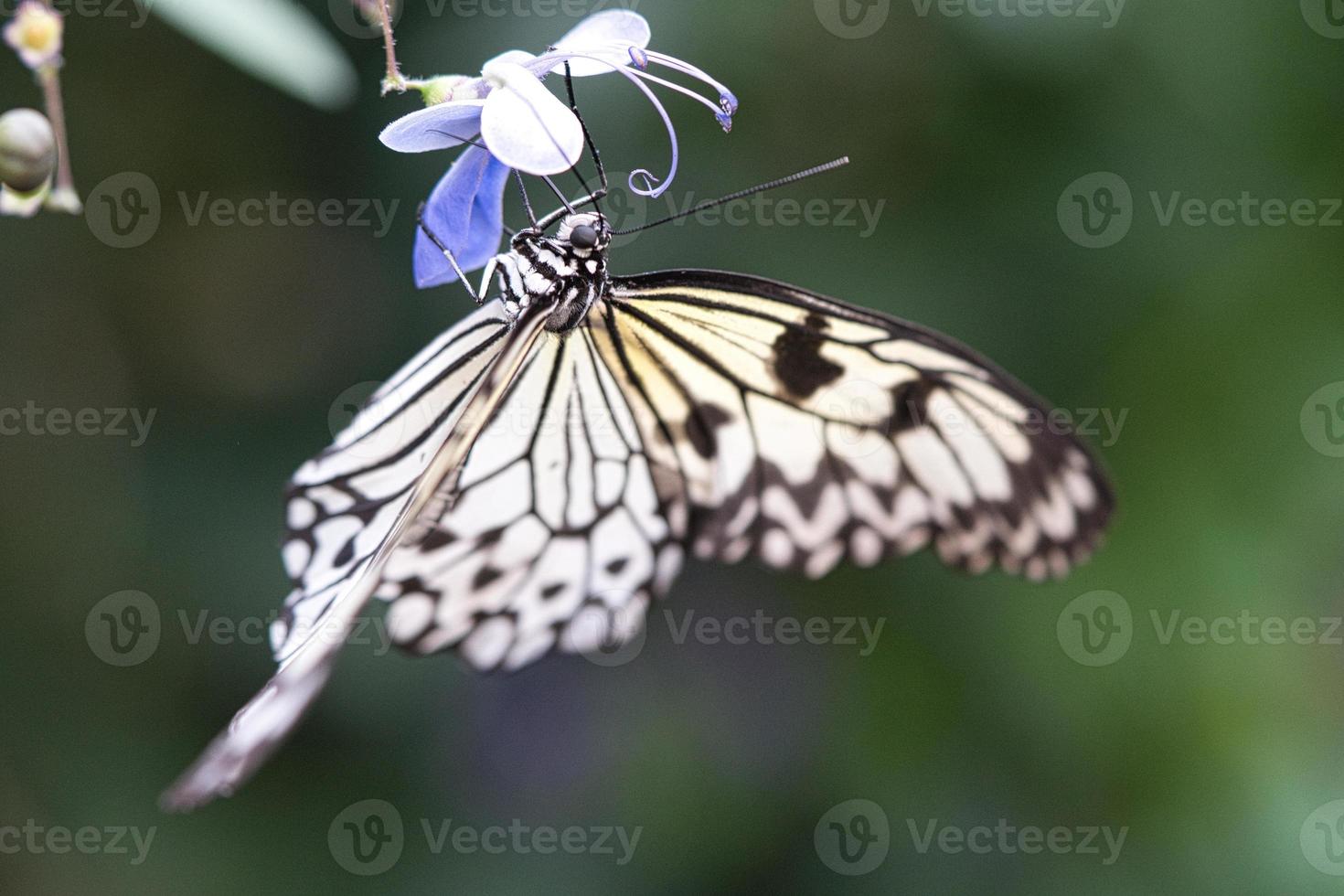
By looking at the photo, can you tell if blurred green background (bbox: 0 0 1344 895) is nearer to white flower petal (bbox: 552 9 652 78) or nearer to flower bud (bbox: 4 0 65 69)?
white flower petal (bbox: 552 9 652 78)

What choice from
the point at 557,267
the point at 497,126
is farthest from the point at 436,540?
the point at 497,126

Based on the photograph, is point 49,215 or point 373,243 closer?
point 49,215

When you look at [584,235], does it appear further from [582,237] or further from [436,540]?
[436,540]

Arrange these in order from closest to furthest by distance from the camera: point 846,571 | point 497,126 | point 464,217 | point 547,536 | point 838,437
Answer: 1. point 497,126
2. point 464,217
3. point 838,437
4. point 547,536
5. point 846,571

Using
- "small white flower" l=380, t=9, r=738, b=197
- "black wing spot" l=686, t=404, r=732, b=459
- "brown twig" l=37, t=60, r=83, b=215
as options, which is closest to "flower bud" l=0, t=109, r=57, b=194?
"brown twig" l=37, t=60, r=83, b=215

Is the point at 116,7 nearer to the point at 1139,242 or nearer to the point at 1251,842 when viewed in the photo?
the point at 1139,242

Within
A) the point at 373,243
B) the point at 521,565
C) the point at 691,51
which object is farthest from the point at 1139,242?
the point at 373,243

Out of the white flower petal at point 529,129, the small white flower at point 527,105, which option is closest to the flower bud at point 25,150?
the small white flower at point 527,105
